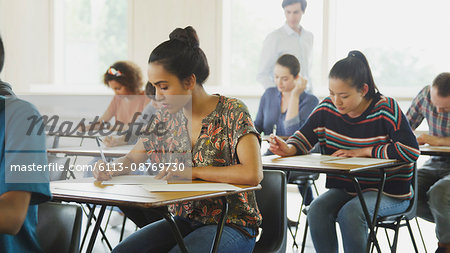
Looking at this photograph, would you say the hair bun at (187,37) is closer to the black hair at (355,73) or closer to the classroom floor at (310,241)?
the black hair at (355,73)

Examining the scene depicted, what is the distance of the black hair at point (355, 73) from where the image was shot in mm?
2664

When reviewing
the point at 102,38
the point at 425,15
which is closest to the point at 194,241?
the point at 425,15

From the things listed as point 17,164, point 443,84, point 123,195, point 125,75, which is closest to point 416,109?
point 443,84

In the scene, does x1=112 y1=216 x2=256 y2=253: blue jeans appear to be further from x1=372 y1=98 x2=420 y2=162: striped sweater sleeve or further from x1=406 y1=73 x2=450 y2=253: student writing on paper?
x1=406 y1=73 x2=450 y2=253: student writing on paper

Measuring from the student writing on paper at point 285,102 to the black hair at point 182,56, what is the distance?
2338 millimetres

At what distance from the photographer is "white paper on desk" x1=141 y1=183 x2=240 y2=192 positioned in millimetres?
1615

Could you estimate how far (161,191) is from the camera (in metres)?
1.60

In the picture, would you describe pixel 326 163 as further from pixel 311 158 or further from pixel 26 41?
pixel 26 41

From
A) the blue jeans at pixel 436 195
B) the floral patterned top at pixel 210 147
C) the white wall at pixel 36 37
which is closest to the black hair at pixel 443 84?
the blue jeans at pixel 436 195

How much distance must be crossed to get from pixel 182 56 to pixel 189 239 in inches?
24.0

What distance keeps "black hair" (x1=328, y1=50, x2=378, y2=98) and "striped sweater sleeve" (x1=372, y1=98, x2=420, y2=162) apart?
113 mm

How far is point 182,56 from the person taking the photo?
1.86 metres

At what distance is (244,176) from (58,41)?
616cm

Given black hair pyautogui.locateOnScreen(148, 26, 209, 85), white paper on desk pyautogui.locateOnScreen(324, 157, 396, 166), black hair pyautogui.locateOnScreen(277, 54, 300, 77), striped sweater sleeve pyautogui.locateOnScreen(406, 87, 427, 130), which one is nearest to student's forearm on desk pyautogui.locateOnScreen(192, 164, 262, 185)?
black hair pyautogui.locateOnScreen(148, 26, 209, 85)
